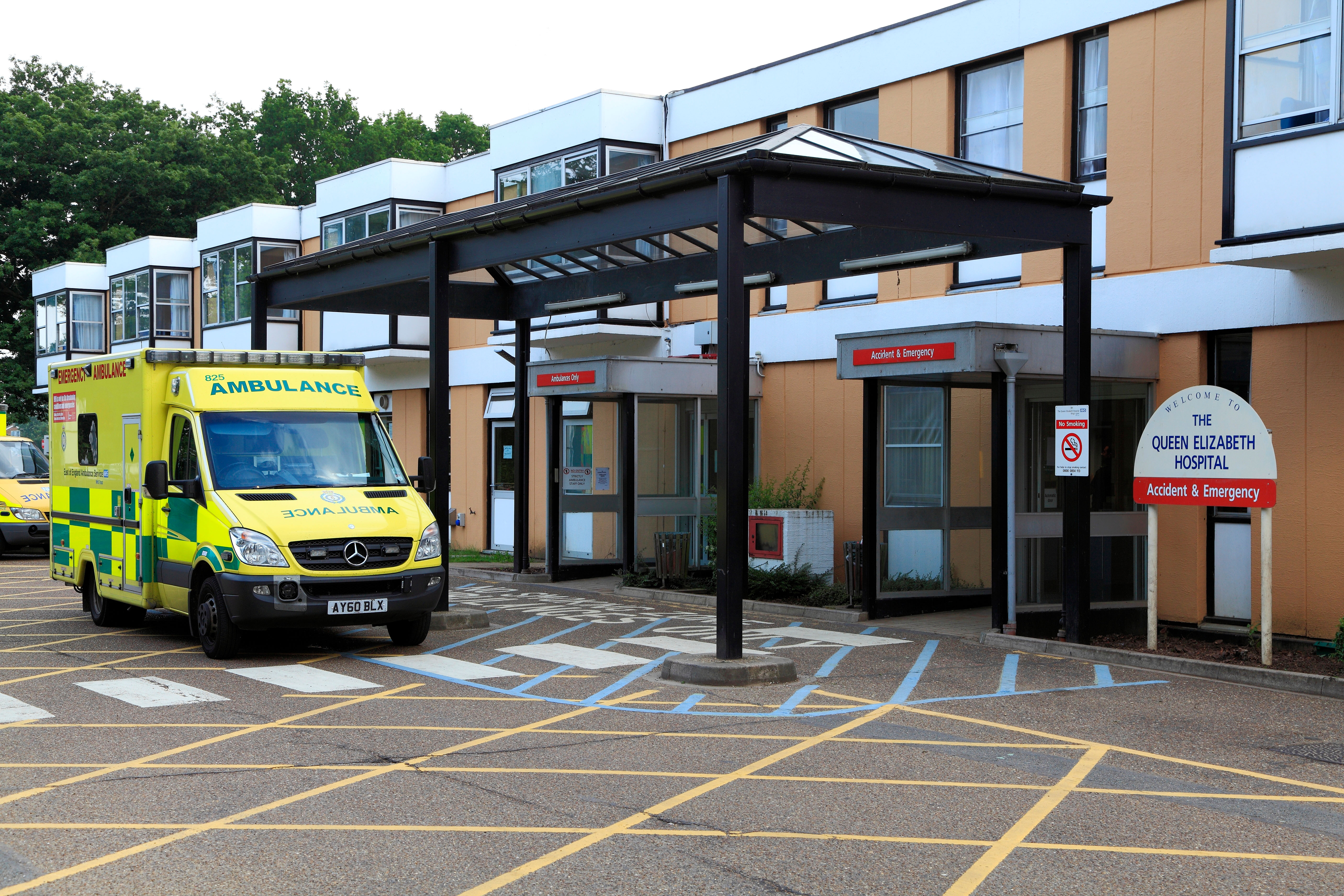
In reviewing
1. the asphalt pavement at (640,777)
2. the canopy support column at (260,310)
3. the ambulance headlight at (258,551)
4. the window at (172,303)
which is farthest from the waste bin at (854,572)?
the window at (172,303)

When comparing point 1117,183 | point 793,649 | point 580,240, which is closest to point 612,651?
point 793,649

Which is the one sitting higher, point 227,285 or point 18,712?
point 227,285

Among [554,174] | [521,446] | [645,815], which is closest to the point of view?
[645,815]

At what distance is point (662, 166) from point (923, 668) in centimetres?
474

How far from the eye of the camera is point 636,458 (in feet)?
60.5

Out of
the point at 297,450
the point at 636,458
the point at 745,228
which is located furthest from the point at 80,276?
the point at 297,450

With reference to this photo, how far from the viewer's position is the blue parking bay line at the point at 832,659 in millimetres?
10844

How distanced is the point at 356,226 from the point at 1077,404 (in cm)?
1884

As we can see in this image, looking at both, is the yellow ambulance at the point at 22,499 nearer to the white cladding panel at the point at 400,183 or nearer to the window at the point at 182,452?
the white cladding panel at the point at 400,183

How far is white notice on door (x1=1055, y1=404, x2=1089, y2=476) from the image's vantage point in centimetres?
1191

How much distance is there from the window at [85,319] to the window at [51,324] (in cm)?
33

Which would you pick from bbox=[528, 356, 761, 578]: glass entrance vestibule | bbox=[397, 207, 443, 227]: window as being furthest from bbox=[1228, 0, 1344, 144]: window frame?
bbox=[397, 207, 443, 227]: window

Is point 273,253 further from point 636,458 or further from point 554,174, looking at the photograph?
point 636,458

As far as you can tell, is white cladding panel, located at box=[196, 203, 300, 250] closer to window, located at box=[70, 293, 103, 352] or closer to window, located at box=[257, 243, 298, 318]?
window, located at box=[257, 243, 298, 318]
